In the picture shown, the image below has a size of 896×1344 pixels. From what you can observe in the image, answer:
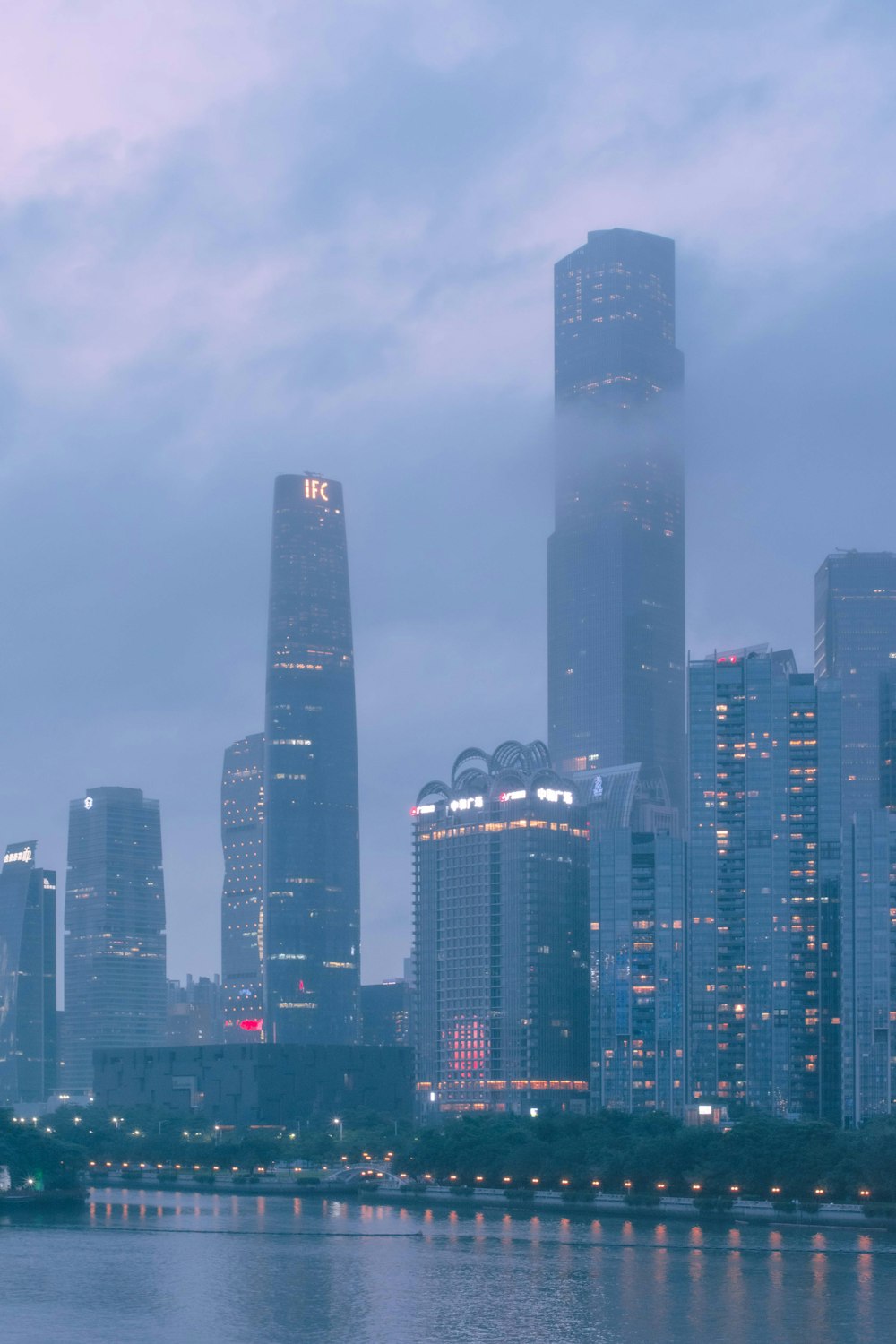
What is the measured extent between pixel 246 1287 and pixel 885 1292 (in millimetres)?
54662

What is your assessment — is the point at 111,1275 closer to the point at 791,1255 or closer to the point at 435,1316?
the point at 435,1316

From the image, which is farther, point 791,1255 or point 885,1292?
point 791,1255

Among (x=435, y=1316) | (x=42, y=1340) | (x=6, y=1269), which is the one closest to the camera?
(x=42, y=1340)

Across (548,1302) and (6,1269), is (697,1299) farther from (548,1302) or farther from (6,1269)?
(6,1269)

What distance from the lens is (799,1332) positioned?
6009 inches

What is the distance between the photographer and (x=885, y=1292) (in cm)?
17125

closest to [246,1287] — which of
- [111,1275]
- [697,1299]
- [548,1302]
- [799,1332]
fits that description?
[111,1275]

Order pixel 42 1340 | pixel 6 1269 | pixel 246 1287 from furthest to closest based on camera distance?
pixel 6 1269
pixel 246 1287
pixel 42 1340

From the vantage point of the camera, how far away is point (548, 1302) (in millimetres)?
167875

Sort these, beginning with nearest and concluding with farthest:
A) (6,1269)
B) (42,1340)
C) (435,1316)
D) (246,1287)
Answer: (42,1340)
(435,1316)
(246,1287)
(6,1269)

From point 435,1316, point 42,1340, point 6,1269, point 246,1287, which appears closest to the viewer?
point 42,1340

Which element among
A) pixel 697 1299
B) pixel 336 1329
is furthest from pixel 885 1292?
pixel 336 1329

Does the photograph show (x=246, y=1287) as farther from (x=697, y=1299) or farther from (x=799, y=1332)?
(x=799, y=1332)

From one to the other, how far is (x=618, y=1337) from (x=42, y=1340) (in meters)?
41.8
